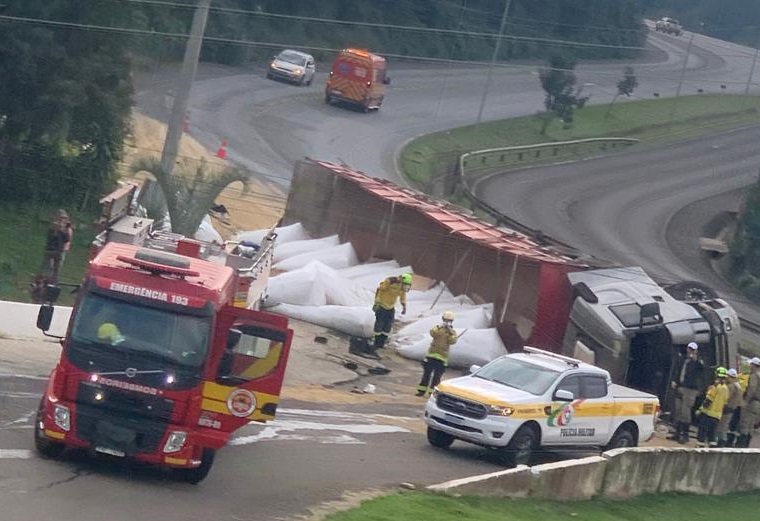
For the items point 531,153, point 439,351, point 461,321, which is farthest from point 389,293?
point 531,153

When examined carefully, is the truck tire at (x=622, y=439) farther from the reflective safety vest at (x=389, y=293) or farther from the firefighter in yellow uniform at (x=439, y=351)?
the reflective safety vest at (x=389, y=293)

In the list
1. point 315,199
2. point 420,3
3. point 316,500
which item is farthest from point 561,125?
point 316,500

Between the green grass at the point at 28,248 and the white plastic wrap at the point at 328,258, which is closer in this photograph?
the green grass at the point at 28,248

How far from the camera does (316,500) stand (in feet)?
52.0

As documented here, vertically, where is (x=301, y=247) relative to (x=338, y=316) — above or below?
above

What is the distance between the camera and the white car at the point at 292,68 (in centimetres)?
6781

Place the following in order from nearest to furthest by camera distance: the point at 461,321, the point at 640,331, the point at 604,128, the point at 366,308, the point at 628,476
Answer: the point at 628,476
the point at 640,331
the point at 366,308
the point at 461,321
the point at 604,128

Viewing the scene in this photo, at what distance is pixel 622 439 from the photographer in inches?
898

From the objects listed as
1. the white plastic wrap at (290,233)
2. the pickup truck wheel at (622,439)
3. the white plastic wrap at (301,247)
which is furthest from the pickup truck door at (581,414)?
the white plastic wrap at (290,233)

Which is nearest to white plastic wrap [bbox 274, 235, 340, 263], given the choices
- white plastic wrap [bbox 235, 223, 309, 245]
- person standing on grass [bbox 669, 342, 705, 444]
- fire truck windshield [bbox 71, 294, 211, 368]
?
white plastic wrap [bbox 235, 223, 309, 245]

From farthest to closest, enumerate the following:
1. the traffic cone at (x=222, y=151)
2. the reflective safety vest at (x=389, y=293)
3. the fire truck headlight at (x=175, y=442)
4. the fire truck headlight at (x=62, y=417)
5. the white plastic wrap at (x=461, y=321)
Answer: the traffic cone at (x=222, y=151) < the white plastic wrap at (x=461, y=321) < the reflective safety vest at (x=389, y=293) < the fire truck headlight at (x=175, y=442) < the fire truck headlight at (x=62, y=417)

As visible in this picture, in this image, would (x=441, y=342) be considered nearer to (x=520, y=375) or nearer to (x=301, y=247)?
(x=520, y=375)

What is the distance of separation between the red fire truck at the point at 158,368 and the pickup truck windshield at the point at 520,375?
673 cm

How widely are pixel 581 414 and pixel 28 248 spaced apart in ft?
52.0
